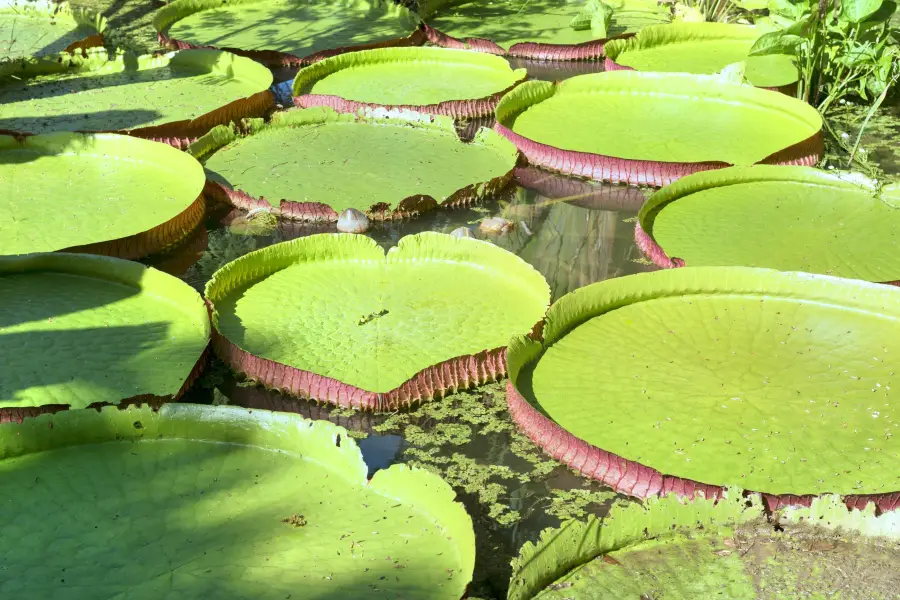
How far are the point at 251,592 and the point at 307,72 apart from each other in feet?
17.2

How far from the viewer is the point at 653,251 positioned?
194 inches

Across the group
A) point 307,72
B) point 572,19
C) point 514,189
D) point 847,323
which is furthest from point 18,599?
point 572,19

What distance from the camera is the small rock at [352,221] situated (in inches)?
207

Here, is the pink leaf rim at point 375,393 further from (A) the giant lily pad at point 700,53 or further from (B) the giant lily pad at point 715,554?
(A) the giant lily pad at point 700,53

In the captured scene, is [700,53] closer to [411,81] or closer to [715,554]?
[411,81]

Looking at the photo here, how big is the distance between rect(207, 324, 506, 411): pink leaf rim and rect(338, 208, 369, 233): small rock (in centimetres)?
136

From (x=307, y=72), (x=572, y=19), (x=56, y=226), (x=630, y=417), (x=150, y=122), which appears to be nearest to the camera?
(x=630, y=417)

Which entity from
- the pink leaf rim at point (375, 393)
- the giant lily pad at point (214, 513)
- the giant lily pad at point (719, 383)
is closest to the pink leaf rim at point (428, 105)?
the giant lily pad at point (719, 383)

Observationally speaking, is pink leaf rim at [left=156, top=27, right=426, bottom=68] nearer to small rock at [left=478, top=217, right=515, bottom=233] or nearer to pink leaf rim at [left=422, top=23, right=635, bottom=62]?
pink leaf rim at [left=422, top=23, right=635, bottom=62]

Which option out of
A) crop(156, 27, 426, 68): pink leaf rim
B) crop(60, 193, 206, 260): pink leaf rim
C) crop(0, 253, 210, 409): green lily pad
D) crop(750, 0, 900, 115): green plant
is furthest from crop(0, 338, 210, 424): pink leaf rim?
crop(156, 27, 426, 68): pink leaf rim

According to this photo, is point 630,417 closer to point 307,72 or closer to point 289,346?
point 289,346

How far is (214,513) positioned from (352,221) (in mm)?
2424

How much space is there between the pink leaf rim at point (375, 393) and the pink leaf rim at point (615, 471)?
0.18 meters

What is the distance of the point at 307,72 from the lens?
7395 mm
